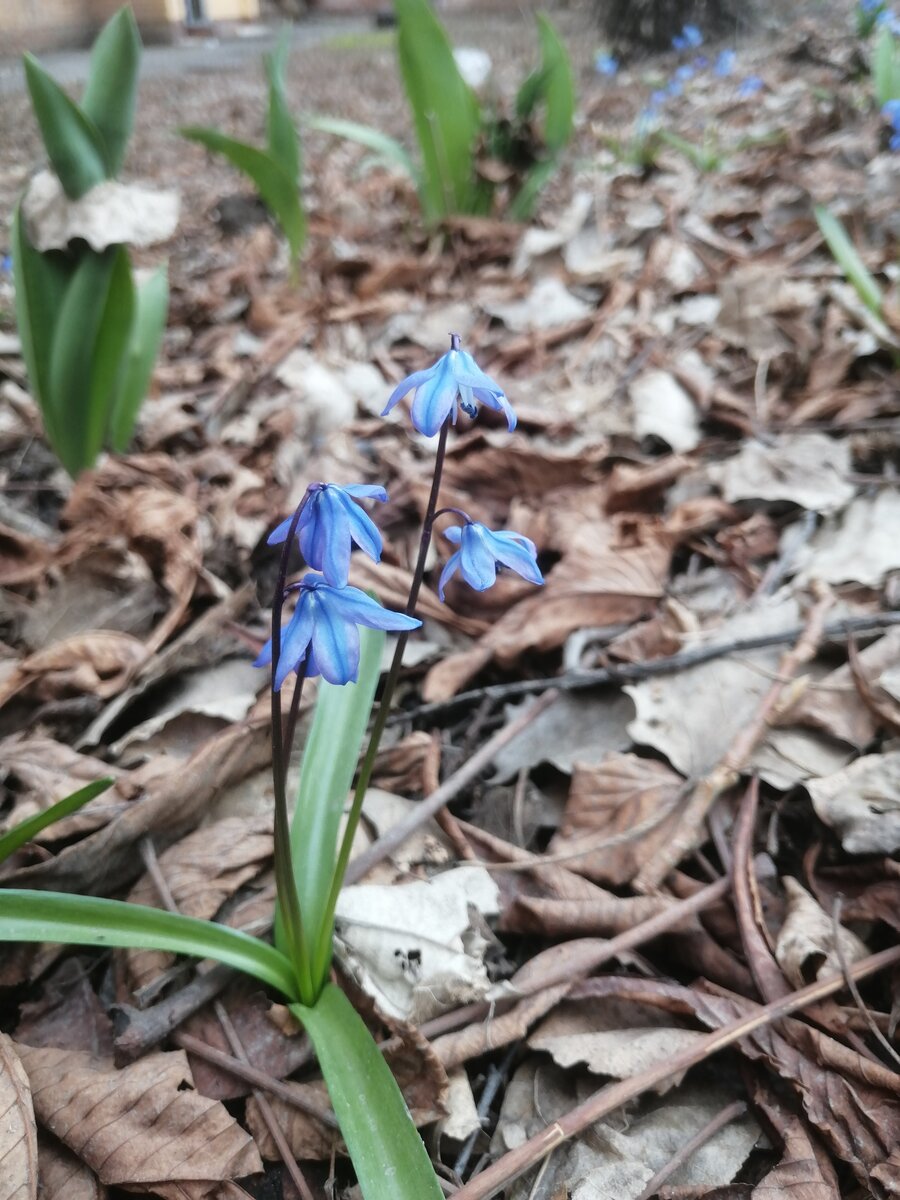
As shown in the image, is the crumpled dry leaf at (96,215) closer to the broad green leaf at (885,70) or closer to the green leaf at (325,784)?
the green leaf at (325,784)

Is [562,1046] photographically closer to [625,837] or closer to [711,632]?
[625,837]

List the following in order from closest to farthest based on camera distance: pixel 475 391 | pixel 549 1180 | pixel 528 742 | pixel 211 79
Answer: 1. pixel 475 391
2. pixel 549 1180
3. pixel 528 742
4. pixel 211 79

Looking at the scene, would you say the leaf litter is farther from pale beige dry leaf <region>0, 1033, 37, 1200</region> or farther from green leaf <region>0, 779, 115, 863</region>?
green leaf <region>0, 779, 115, 863</region>

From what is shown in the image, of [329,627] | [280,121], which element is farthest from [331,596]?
[280,121]

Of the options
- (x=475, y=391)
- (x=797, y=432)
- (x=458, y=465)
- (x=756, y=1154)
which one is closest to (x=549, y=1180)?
(x=756, y=1154)

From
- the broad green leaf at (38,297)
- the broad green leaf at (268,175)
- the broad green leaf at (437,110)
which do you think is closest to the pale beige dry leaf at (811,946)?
the broad green leaf at (38,297)
